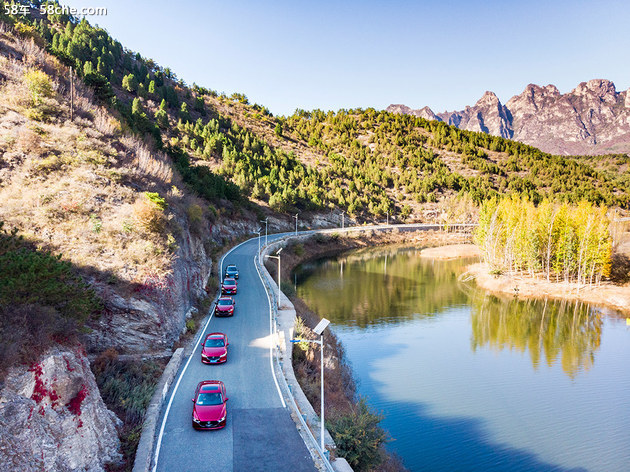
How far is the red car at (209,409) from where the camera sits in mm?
13828

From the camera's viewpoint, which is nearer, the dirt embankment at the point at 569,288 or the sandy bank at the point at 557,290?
the sandy bank at the point at 557,290

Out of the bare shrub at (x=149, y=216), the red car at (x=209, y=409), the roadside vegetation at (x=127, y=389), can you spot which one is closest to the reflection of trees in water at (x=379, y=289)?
the bare shrub at (x=149, y=216)

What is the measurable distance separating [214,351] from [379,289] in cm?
3583

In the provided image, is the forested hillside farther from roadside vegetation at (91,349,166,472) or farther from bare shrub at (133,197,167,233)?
roadside vegetation at (91,349,166,472)

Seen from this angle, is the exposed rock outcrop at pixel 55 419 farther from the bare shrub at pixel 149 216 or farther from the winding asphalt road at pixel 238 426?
the bare shrub at pixel 149 216

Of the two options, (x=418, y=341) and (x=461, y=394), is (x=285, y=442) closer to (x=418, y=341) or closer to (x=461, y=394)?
(x=461, y=394)

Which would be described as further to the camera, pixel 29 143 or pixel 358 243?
pixel 358 243

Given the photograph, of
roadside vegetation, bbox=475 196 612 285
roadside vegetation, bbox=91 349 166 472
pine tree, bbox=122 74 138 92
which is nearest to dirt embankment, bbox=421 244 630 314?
roadside vegetation, bbox=475 196 612 285

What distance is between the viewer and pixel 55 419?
1028cm

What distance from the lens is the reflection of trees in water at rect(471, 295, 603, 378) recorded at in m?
31.5

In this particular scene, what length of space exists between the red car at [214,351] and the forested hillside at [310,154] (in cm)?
4074

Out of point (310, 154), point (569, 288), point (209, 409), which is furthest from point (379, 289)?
point (310, 154)

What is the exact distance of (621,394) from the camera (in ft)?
81.4

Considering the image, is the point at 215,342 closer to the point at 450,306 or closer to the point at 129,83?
the point at 450,306
